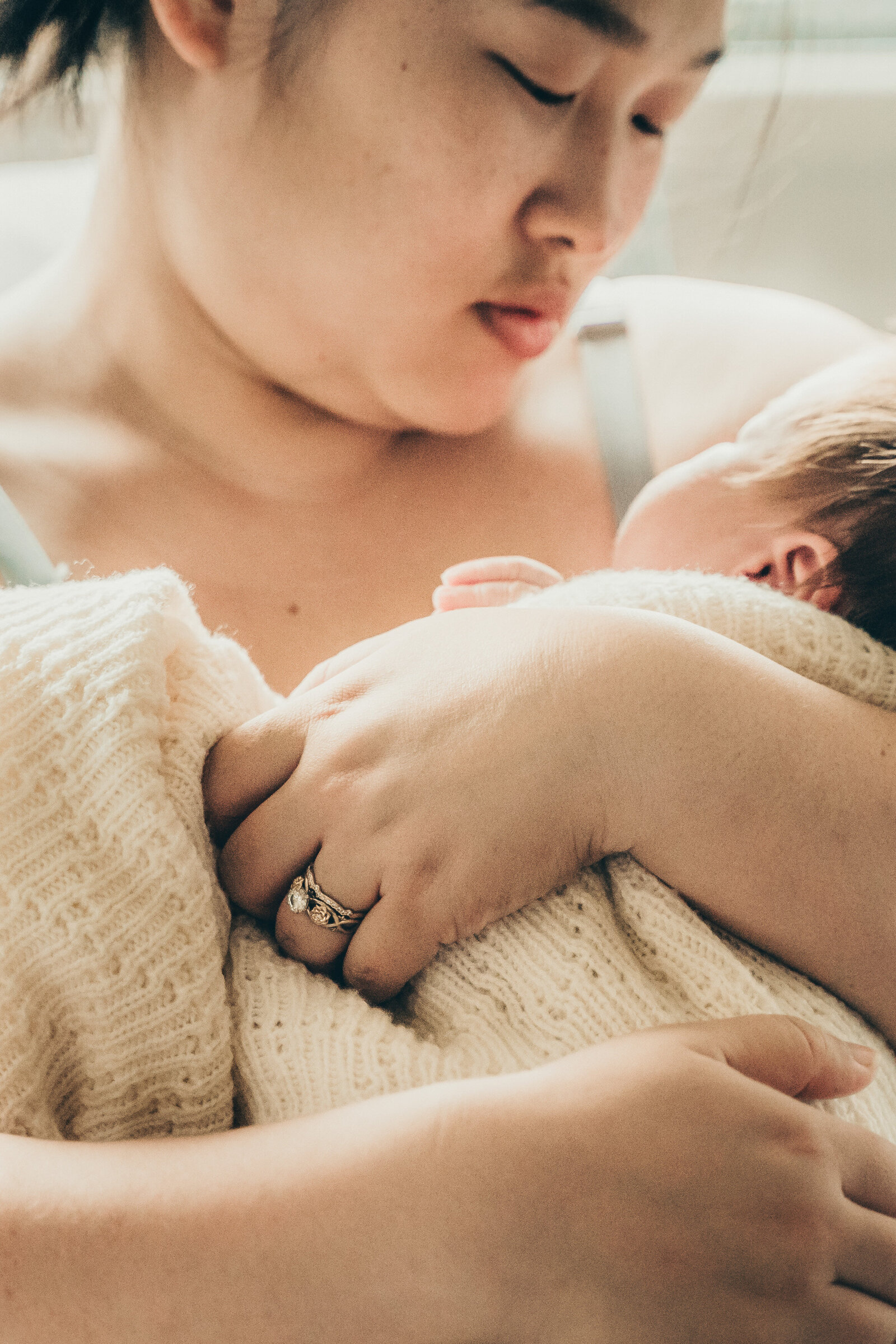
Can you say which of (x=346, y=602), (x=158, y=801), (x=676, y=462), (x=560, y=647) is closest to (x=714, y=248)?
(x=676, y=462)

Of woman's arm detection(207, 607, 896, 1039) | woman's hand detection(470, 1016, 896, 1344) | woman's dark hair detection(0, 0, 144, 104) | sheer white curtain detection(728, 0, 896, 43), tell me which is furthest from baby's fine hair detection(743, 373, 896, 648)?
sheer white curtain detection(728, 0, 896, 43)

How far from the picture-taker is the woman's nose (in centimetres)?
68

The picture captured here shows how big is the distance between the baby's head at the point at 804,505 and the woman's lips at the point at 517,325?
0.16 m

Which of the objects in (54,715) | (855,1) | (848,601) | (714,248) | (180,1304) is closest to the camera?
(180,1304)

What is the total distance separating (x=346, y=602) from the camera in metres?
0.84

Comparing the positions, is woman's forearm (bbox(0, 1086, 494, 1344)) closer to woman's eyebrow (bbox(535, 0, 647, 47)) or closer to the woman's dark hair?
woman's eyebrow (bbox(535, 0, 647, 47))

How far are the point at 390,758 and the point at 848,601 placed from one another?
0.36m

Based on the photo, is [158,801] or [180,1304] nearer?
[180,1304]

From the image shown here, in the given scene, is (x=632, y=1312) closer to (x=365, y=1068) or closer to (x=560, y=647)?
(x=365, y=1068)

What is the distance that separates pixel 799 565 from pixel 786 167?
104 centimetres

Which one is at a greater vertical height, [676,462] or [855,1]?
[855,1]

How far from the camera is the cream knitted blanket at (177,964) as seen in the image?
1.50 feet

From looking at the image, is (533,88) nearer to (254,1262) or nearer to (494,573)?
(494,573)

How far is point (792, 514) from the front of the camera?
67cm
